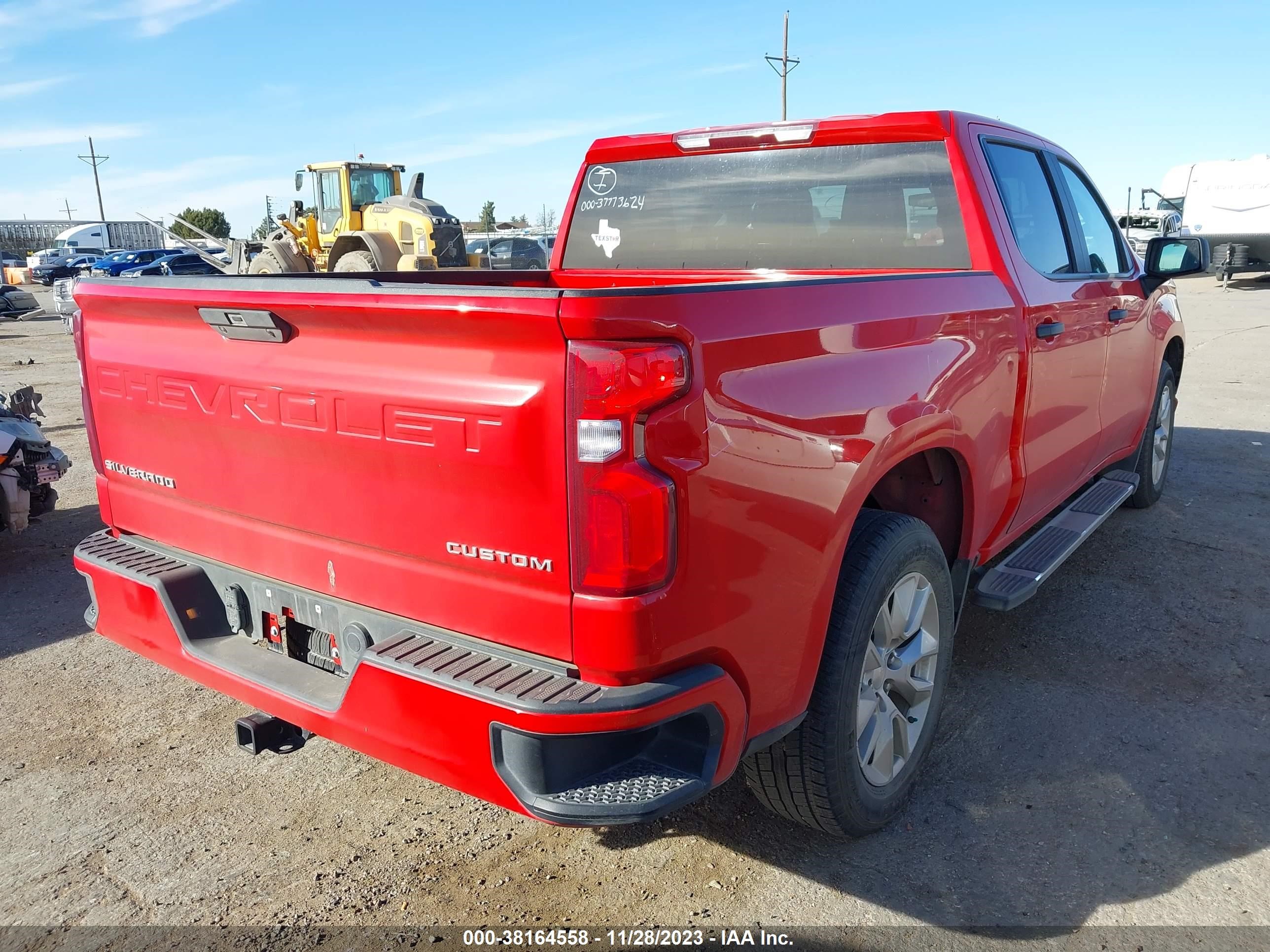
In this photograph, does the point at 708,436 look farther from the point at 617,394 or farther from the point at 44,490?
the point at 44,490

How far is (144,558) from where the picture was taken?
2.95m

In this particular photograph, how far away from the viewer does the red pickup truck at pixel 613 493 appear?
1.97 metres

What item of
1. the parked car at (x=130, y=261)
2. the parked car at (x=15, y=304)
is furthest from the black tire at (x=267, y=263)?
the parked car at (x=130, y=261)

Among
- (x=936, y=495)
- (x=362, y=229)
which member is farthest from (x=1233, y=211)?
(x=936, y=495)

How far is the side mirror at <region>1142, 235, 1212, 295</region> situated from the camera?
4797 millimetres

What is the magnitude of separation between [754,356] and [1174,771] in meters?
2.23

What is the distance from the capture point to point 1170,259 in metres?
4.83

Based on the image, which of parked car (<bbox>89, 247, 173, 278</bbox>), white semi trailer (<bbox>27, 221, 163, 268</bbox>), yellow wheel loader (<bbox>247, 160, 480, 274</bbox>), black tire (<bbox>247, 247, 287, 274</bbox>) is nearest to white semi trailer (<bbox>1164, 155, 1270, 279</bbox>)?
yellow wheel loader (<bbox>247, 160, 480, 274</bbox>)

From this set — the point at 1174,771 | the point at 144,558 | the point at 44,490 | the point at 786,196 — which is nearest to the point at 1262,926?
Answer: the point at 1174,771

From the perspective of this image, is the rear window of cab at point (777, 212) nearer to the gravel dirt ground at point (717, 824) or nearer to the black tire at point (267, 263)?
the gravel dirt ground at point (717, 824)

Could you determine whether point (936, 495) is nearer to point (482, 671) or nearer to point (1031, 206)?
point (1031, 206)

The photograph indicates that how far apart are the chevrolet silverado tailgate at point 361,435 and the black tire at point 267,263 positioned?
1647cm

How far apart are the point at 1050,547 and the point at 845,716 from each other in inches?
73.8

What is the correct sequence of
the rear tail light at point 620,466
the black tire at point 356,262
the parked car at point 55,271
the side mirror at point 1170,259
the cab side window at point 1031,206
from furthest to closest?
the parked car at point 55,271, the black tire at point 356,262, the side mirror at point 1170,259, the cab side window at point 1031,206, the rear tail light at point 620,466
